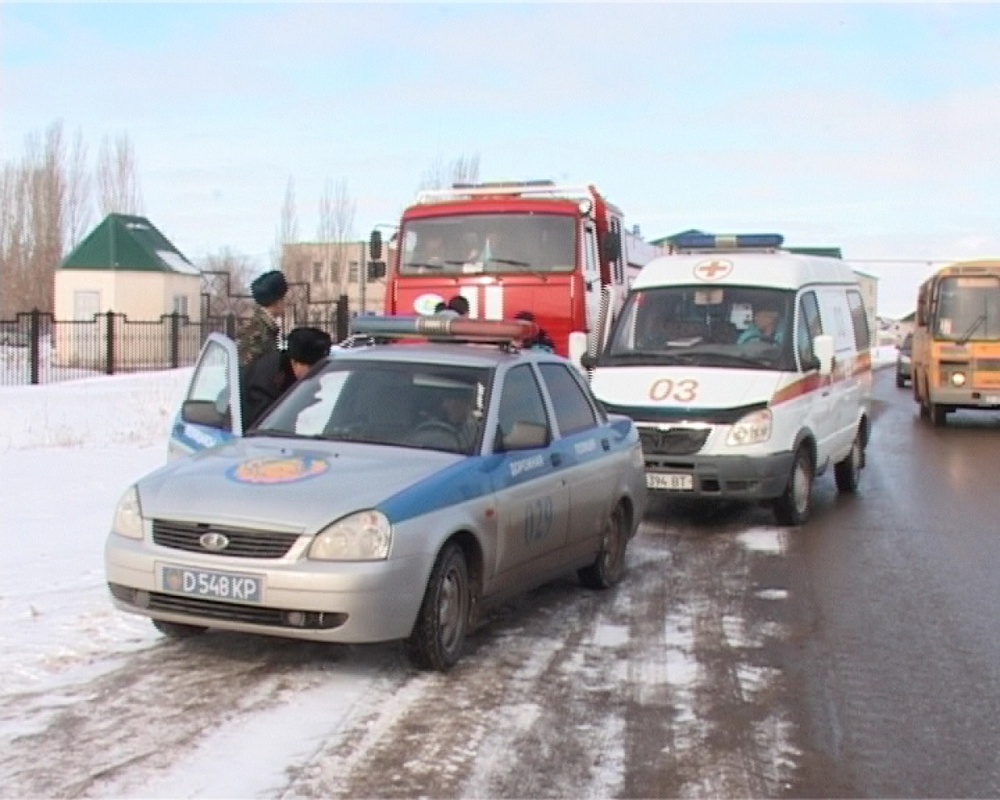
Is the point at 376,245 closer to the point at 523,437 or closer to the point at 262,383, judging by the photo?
the point at 262,383

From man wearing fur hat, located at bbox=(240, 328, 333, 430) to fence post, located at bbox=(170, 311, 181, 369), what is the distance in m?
25.3

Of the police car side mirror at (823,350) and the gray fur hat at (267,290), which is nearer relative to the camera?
the gray fur hat at (267,290)

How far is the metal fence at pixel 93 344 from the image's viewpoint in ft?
94.0

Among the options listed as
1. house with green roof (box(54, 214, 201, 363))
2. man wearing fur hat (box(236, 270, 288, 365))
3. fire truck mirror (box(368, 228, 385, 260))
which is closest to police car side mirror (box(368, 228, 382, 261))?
fire truck mirror (box(368, 228, 385, 260))

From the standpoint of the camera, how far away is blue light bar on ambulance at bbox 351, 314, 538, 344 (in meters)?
7.78

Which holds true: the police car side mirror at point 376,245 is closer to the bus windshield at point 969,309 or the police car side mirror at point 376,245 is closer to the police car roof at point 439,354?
the police car roof at point 439,354

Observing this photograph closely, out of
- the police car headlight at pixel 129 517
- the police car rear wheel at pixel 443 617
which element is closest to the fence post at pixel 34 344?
the police car headlight at pixel 129 517

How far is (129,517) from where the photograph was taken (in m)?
6.02

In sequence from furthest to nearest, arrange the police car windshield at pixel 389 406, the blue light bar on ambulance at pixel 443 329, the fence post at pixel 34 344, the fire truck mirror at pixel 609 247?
1. the fence post at pixel 34 344
2. the fire truck mirror at pixel 609 247
3. the blue light bar on ambulance at pixel 443 329
4. the police car windshield at pixel 389 406

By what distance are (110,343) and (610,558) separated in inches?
953

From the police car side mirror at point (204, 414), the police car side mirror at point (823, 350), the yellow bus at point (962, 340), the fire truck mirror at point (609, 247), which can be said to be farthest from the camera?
the yellow bus at point (962, 340)

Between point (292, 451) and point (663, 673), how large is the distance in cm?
224

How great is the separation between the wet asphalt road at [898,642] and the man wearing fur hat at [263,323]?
391cm

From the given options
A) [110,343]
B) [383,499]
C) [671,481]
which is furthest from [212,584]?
[110,343]
